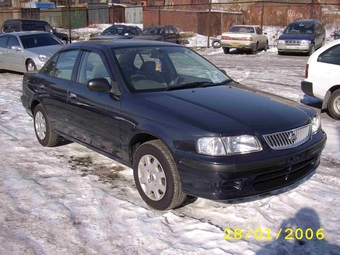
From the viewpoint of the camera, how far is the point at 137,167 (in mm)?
3992

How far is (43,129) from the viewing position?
5871 mm

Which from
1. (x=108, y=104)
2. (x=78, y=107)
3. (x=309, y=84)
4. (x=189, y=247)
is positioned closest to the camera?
(x=189, y=247)

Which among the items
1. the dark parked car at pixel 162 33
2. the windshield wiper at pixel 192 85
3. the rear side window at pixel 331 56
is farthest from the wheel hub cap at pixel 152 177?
the dark parked car at pixel 162 33

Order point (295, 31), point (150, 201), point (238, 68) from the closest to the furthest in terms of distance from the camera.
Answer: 1. point (150, 201)
2. point (238, 68)
3. point (295, 31)

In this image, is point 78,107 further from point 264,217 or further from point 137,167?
point 264,217

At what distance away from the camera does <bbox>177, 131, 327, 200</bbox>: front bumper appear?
10.9 feet

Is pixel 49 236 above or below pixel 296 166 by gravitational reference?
below

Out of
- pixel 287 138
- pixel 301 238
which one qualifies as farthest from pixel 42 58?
pixel 301 238

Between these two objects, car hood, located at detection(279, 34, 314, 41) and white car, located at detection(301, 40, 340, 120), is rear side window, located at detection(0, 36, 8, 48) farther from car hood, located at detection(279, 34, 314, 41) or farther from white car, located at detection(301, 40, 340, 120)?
car hood, located at detection(279, 34, 314, 41)

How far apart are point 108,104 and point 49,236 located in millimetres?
1545

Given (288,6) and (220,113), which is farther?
(288,6)

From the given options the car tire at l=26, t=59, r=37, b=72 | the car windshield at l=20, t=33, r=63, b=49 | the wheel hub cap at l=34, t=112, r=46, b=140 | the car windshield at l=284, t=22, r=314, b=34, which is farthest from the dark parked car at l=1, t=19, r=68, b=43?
the wheel hub cap at l=34, t=112, r=46, b=140

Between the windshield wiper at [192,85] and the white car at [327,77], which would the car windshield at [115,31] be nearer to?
the white car at [327,77]

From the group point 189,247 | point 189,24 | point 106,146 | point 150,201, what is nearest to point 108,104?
point 106,146
